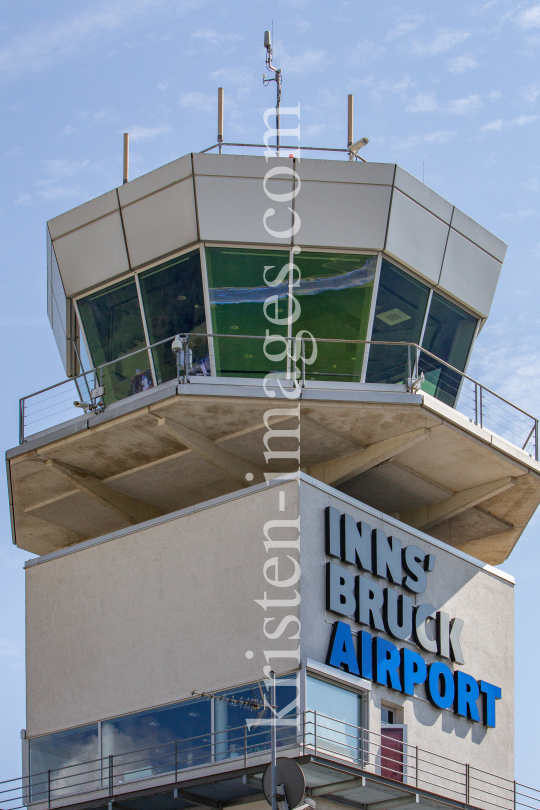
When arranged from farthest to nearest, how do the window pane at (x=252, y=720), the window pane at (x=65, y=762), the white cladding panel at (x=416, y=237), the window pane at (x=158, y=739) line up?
A: the white cladding panel at (x=416, y=237)
the window pane at (x=65, y=762)
the window pane at (x=158, y=739)
the window pane at (x=252, y=720)

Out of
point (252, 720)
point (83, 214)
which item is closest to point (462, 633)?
point (252, 720)

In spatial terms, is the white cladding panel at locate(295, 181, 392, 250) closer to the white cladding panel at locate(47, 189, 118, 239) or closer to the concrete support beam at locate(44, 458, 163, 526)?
the white cladding panel at locate(47, 189, 118, 239)

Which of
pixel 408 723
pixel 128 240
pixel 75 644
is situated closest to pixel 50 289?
pixel 128 240

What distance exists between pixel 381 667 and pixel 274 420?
17.6ft

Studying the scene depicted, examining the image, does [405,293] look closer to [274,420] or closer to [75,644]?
[274,420]

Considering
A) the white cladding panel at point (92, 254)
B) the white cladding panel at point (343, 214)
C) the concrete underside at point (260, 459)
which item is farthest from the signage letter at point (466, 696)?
the white cladding panel at point (92, 254)

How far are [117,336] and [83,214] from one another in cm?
282

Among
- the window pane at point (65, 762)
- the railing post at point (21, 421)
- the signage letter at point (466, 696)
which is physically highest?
the railing post at point (21, 421)

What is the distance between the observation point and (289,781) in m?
17.5

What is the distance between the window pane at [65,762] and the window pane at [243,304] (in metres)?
8.02

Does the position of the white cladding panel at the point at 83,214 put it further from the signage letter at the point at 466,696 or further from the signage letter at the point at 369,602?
the signage letter at the point at 466,696

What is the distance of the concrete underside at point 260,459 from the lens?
77.0ft

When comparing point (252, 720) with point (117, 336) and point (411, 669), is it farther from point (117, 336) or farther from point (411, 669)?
point (117, 336)

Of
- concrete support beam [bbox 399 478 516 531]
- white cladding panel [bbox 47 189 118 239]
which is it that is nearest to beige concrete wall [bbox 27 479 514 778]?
concrete support beam [bbox 399 478 516 531]
